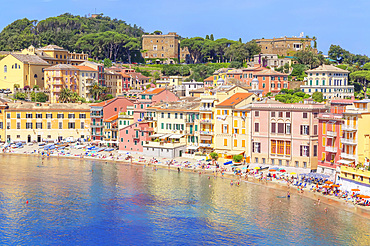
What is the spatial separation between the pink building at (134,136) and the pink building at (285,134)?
19428 mm

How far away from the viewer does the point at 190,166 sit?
252ft

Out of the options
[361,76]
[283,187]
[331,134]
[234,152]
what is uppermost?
[361,76]

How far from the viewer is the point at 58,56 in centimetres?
13775

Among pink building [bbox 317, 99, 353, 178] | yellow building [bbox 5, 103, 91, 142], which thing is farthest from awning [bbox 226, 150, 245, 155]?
yellow building [bbox 5, 103, 91, 142]

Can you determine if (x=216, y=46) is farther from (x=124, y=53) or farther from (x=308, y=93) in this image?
(x=308, y=93)

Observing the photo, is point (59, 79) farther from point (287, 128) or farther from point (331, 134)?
point (331, 134)

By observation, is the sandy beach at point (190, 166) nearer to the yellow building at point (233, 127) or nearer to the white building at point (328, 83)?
the yellow building at point (233, 127)

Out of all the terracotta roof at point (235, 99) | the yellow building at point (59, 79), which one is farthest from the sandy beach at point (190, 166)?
the yellow building at point (59, 79)

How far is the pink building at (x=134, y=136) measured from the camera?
284ft

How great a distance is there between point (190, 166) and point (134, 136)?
14.3 meters

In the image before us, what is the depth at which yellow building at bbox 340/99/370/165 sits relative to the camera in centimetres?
6150

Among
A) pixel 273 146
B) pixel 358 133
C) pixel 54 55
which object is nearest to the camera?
pixel 358 133

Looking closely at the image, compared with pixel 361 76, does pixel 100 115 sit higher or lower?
lower

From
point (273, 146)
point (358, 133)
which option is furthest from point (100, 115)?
point (358, 133)
